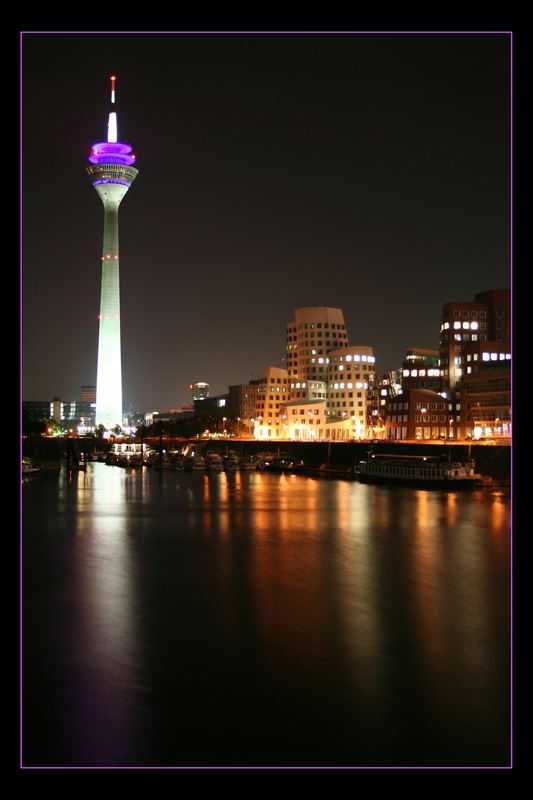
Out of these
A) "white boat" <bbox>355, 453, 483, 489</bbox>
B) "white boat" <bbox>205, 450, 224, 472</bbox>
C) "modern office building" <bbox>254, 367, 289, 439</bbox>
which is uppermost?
"modern office building" <bbox>254, 367, 289, 439</bbox>

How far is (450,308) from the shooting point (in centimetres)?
7106

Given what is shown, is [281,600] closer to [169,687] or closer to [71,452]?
[169,687]

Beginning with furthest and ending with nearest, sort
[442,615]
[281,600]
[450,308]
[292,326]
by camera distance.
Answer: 1. [292,326]
2. [450,308]
3. [281,600]
4. [442,615]

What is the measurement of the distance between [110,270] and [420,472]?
275ft

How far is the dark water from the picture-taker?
10.4 metres

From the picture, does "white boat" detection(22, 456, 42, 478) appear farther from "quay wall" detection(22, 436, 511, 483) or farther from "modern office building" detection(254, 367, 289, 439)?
"modern office building" detection(254, 367, 289, 439)

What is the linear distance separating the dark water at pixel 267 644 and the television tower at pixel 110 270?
302ft


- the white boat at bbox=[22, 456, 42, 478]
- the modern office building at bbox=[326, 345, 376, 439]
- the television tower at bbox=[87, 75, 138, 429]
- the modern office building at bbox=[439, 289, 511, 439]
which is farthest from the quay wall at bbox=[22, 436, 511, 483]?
the television tower at bbox=[87, 75, 138, 429]

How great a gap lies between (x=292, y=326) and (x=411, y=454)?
2156 inches

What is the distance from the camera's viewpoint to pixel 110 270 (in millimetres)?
120875

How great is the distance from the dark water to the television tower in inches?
3626

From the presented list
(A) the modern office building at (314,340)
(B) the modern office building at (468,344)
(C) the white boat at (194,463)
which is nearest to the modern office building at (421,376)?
(B) the modern office building at (468,344)

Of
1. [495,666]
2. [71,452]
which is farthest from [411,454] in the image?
[495,666]
